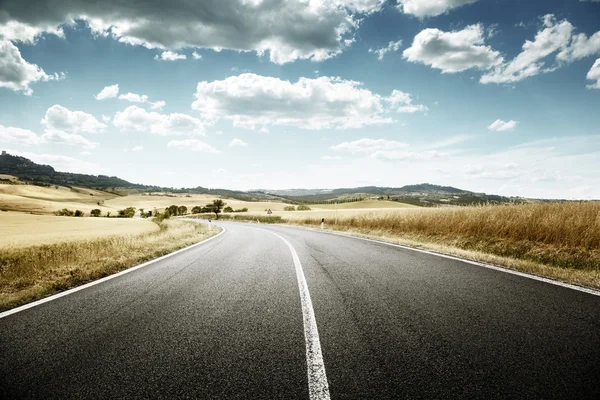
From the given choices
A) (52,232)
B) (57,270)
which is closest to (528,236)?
(57,270)

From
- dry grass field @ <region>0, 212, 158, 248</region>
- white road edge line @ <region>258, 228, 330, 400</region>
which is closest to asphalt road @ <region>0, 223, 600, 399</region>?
white road edge line @ <region>258, 228, 330, 400</region>

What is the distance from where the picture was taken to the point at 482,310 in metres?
4.39

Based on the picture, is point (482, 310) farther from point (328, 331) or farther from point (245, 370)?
point (245, 370)

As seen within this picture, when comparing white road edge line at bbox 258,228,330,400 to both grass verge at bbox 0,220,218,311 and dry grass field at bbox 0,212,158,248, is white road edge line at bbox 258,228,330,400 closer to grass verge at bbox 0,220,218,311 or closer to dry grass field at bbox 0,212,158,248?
grass verge at bbox 0,220,218,311

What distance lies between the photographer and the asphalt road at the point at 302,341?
2.58 metres

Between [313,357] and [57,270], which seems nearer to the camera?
[313,357]

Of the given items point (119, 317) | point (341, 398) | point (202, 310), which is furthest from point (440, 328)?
point (119, 317)

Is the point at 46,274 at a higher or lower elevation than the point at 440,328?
lower

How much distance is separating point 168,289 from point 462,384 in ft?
16.6

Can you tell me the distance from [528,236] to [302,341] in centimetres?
1011

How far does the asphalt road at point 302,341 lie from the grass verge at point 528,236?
255cm

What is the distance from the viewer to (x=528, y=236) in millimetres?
10219

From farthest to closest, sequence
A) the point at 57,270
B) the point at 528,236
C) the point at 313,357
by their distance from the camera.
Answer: the point at 528,236 → the point at 57,270 → the point at 313,357

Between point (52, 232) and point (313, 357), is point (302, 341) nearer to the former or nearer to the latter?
point (313, 357)
